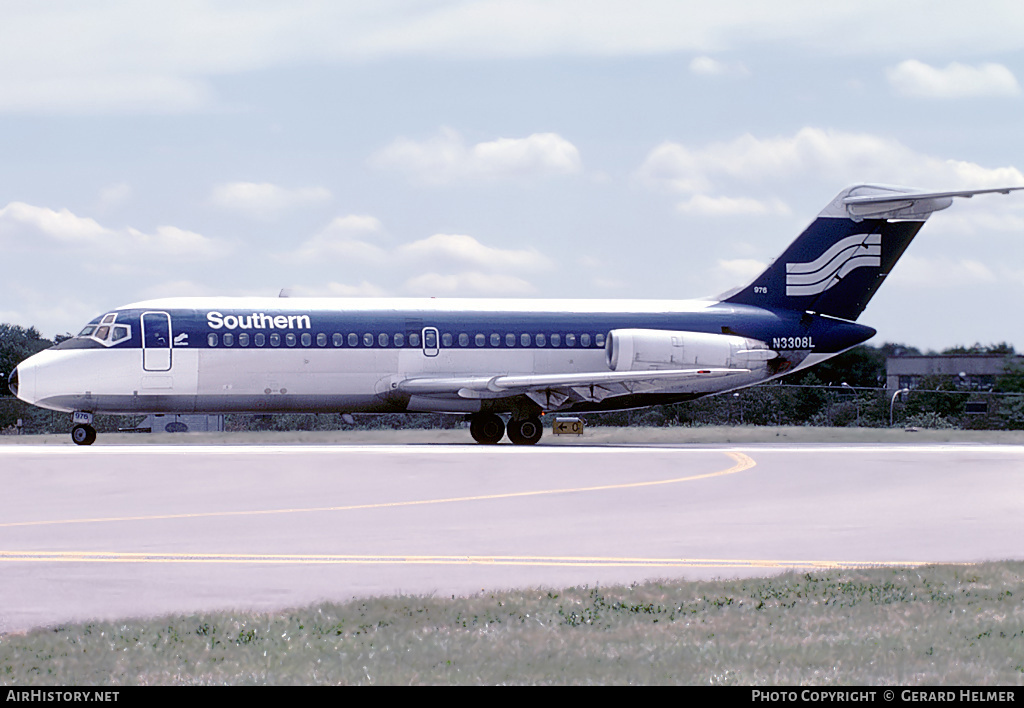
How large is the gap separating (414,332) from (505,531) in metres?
22.7

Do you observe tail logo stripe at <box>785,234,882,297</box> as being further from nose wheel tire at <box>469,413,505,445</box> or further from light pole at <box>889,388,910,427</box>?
light pole at <box>889,388,910,427</box>

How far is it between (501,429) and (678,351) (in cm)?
579

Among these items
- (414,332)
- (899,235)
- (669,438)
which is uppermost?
(899,235)

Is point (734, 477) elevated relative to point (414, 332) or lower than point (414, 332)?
lower

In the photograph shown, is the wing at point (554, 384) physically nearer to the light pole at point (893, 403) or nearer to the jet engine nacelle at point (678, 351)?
the jet engine nacelle at point (678, 351)

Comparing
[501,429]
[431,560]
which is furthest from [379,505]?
[501,429]

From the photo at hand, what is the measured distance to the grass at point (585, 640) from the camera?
7977 millimetres

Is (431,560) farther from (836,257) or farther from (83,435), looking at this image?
(836,257)

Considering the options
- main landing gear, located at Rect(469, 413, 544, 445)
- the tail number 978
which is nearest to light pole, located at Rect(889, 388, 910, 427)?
the tail number 978

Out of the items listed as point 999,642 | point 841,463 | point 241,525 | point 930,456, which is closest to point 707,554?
point 999,642
